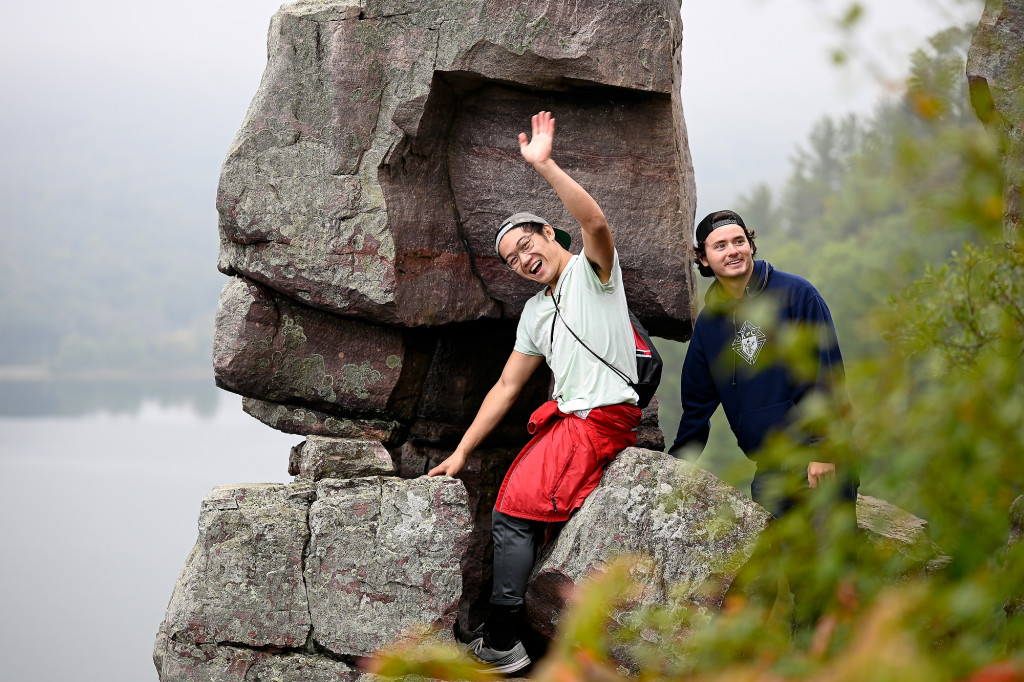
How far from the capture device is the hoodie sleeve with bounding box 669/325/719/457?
3902 mm

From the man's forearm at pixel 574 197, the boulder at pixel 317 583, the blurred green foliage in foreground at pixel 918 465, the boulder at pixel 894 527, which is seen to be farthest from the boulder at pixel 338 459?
the blurred green foliage in foreground at pixel 918 465

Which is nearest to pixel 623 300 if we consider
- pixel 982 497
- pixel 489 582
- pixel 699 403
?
pixel 699 403

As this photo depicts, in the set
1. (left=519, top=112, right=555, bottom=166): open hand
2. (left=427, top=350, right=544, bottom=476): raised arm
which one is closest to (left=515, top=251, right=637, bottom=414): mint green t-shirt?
(left=427, top=350, right=544, bottom=476): raised arm

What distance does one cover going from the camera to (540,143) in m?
3.53

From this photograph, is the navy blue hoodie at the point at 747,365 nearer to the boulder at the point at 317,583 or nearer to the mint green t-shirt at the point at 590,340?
the mint green t-shirt at the point at 590,340

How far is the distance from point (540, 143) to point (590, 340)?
0.77 meters

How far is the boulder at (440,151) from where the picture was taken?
4.14 meters

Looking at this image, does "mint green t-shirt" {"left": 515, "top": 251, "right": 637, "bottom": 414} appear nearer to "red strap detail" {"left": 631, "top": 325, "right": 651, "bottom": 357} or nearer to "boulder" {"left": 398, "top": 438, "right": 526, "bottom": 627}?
"red strap detail" {"left": 631, "top": 325, "right": 651, "bottom": 357}

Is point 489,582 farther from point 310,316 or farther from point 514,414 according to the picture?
point 310,316

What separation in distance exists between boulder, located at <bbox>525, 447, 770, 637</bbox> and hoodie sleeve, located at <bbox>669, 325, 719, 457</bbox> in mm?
299

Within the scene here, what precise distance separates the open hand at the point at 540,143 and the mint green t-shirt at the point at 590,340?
1.47ft

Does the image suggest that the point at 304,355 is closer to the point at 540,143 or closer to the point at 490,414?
the point at 490,414

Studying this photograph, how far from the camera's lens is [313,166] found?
167 inches

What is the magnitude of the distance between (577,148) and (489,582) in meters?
2.10
